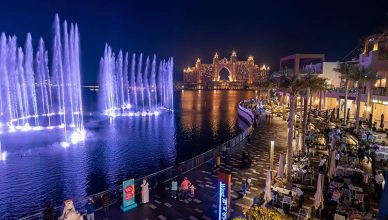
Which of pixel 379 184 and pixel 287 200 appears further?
pixel 379 184

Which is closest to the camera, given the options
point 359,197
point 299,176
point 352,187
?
point 359,197

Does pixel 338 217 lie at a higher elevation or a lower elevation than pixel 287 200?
higher

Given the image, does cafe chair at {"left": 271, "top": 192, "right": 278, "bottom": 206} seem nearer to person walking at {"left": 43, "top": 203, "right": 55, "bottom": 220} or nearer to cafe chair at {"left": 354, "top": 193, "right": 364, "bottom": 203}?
cafe chair at {"left": 354, "top": 193, "right": 364, "bottom": 203}

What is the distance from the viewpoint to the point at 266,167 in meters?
19.6

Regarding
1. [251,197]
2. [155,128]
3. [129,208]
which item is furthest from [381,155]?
[155,128]

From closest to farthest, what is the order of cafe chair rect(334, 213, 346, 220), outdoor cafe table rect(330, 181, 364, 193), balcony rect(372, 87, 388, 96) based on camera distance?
cafe chair rect(334, 213, 346, 220) < outdoor cafe table rect(330, 181, 364, 193) < balcony rect(372, 87, 388, 96)

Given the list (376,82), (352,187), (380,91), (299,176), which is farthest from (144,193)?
(376,82)

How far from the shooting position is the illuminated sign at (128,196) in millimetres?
12641

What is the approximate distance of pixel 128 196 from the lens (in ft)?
Answer: 41.9

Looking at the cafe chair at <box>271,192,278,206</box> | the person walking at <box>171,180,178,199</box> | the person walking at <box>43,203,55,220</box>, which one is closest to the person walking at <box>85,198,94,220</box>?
the person walking at <box>43,203,55,220</box>

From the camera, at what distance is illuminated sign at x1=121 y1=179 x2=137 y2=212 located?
1264 centimetres

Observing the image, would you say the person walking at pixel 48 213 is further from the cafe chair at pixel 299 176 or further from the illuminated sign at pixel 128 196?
the cafe chair at pixel 299 176

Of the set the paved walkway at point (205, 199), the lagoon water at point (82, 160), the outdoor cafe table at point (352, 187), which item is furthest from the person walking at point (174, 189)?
the outdoor cafe table at point (352, 187)

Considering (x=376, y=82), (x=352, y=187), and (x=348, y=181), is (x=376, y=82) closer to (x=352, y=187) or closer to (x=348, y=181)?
(x=348, y=181)
